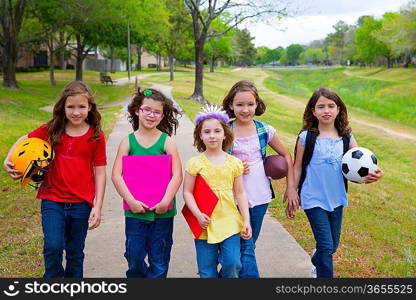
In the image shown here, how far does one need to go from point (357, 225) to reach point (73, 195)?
13.2 feet

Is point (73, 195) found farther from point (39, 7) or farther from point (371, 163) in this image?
point (39, 7)

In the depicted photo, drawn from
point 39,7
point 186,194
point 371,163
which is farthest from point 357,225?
point 39,7

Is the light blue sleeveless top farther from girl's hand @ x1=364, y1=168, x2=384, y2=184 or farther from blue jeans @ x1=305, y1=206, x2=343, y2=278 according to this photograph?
girl's hand @ x1=364, y1=168, x2=384, y2=184

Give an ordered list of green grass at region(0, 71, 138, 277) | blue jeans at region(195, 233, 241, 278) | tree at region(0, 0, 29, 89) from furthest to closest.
Result: tree at region(0, 0, 29, 89)
green grass at region(0, 71, 138, 277)
blue jeans at region(195, 233, 241, 278)

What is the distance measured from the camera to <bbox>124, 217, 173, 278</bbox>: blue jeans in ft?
11.4

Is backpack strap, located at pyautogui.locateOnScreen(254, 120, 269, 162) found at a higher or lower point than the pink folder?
higher

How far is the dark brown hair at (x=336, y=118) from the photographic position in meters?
4.00

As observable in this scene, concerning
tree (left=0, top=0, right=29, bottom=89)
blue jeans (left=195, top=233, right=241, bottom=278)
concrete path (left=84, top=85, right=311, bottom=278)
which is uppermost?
tree (left=0, top=0, right=29, bottom=89)

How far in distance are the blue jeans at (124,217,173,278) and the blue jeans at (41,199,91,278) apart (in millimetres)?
391

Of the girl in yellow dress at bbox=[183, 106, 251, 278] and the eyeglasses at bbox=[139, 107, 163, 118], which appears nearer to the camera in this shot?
the girl in yellow dress at bbox=[183, 106, 251, 278]

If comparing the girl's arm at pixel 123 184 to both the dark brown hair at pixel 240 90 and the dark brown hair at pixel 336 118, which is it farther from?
the dark brown hair at pixel 336 118

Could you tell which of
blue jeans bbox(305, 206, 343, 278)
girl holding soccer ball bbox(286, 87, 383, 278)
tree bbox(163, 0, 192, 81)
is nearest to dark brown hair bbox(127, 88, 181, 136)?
Answer: girl holding soccer ball bbox(286, 87, 383, 278)

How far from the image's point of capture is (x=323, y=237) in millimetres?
3742

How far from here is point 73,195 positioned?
3574mm
